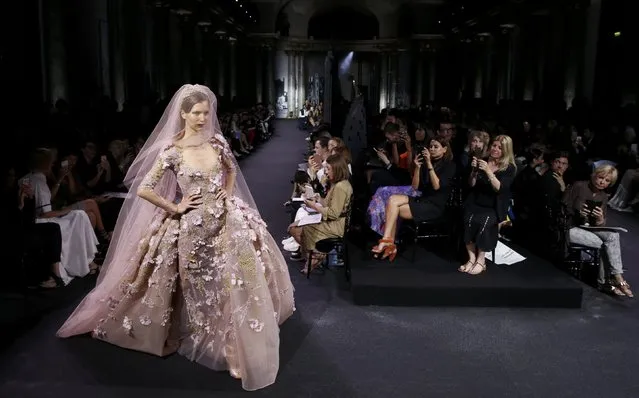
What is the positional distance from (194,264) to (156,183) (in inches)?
23.9

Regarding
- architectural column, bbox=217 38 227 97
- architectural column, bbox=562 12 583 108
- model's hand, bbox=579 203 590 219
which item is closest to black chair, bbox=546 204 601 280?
model's hand, bbox=579 203 590 219

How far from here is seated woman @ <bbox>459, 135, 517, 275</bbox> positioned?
6.29m

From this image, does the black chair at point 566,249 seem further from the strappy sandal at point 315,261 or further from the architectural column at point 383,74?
the architectural column at point 383,74

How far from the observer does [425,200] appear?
6840 millimetres

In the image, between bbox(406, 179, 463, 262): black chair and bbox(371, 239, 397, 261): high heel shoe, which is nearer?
bbox(371, 239, 397, 261): high heel shoe

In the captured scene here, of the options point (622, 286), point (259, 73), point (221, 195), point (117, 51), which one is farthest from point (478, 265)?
point (259, 73)

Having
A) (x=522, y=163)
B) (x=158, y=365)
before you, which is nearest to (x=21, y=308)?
(x=158, y=365)

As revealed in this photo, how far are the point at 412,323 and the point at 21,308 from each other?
3.37 meters

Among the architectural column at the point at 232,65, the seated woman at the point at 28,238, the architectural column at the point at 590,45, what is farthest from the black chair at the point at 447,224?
the architectural column at the point at 232,65

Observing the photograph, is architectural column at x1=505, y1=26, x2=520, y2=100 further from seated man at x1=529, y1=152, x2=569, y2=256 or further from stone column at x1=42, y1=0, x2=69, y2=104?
seated man at x1=529, y1=152, x2=569, y2=256

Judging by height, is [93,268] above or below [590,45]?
below

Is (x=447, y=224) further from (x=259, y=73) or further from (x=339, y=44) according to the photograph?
(x=339, y=44)

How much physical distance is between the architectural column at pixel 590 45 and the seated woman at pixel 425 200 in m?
12.0

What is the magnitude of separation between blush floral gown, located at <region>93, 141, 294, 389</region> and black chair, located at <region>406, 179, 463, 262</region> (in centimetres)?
263
